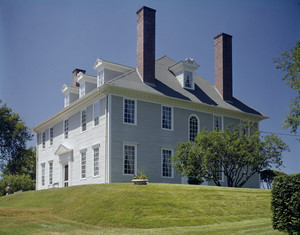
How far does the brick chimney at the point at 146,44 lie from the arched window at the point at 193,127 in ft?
13.5

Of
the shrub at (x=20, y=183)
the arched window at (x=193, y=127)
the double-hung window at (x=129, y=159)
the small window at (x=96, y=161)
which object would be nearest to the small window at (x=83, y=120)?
the small window at (x=96, y=161)

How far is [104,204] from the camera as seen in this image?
17.4 meters

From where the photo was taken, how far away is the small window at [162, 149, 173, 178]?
27.2m

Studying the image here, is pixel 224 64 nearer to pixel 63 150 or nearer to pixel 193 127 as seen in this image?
pixel 193 127

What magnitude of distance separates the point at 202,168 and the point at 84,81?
11.3 meters

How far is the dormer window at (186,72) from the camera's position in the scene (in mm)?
31047

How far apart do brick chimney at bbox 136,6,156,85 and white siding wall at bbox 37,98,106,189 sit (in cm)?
401

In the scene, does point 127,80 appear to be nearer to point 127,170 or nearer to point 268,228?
point 127,170

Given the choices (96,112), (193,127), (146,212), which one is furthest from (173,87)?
(146,212)

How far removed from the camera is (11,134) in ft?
145

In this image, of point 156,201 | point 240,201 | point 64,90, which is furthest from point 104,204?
point 64,90

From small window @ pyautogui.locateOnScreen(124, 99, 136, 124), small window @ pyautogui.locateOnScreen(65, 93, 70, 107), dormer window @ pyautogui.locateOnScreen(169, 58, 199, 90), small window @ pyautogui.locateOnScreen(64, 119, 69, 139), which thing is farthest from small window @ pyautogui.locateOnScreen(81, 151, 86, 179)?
dormer window @ pyautogui.locateOnScreen(169, 58, 199, 90)

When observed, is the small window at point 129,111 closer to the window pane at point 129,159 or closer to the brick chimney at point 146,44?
the window pane at point 129,159

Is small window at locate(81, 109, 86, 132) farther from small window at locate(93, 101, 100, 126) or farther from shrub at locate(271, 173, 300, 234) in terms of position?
shrub at locate(271, 173, 300, 234)
